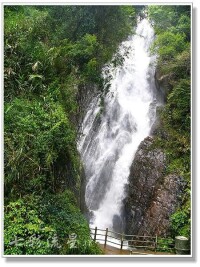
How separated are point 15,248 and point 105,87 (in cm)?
483

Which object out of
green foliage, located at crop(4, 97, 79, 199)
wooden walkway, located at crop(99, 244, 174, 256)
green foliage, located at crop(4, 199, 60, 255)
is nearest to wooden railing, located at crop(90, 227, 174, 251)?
wooden walkway, located at crop(99, 244, 174, 256)

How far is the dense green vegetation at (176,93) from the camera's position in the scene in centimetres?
691

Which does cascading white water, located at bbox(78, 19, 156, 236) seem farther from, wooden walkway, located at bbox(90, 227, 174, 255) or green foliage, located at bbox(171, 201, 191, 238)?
Result: green foliage, located at bbox(171, 201, 191, 238)

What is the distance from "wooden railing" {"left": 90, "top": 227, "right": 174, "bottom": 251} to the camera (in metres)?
6.34

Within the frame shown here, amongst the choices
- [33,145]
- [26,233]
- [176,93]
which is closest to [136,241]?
[26,233]

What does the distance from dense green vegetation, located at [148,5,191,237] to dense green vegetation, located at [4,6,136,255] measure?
130 cm

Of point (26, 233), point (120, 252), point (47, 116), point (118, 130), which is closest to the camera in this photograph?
point (26, 233)

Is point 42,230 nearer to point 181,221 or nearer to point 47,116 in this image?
point 47,116

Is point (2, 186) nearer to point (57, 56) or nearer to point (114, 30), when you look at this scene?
point (57, 56)

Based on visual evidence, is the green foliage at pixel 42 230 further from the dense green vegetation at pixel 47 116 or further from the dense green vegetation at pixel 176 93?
the dense green vegetation at pixel 176 93

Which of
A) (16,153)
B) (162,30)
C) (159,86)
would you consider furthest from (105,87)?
(16,153)

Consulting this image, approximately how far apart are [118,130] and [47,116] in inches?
121

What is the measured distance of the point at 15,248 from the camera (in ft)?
18.0

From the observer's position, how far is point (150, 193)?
26.3 ft
